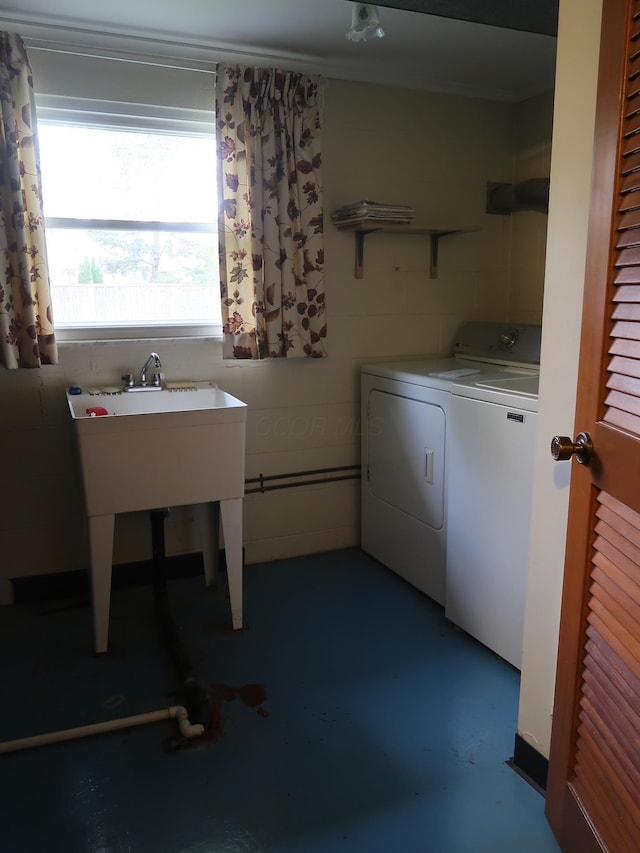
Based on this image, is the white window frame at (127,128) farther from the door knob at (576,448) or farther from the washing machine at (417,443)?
the door knob at (576,448)

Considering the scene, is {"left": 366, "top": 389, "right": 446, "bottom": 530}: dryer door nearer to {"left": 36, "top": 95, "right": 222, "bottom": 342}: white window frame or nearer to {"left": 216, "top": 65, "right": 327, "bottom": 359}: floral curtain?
{"left": 216, "top": 65, "right": 327, "bottom": 359}: floral curtain

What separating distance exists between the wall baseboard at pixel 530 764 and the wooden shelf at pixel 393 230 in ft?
7.09

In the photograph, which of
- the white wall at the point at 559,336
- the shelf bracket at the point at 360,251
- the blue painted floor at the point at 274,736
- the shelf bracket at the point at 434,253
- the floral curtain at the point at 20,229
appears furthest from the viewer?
the shelf bracket at the point at 434,253

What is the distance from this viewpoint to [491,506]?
2.32m

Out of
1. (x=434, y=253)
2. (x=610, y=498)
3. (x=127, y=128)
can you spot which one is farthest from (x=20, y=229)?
(x=610, y=498)

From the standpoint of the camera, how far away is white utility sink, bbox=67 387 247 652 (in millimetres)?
2242

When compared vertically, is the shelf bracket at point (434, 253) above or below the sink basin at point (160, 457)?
above

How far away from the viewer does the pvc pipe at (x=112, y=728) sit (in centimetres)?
189

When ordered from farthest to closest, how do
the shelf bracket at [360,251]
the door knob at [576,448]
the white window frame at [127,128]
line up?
the shelf bracket at [360,251], the white window frame at [127,128], the door knob at [576,448]

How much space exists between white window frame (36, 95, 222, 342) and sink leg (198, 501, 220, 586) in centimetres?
79

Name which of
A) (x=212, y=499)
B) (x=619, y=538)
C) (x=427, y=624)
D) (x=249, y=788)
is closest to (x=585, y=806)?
(x=619, y=538)

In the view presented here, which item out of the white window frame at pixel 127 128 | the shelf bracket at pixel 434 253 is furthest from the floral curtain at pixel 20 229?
the shelf bracket at pixel 434 253

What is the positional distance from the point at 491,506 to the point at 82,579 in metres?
1.82

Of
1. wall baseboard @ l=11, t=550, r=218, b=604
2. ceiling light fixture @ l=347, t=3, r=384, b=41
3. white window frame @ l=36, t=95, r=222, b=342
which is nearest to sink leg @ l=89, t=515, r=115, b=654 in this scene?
wall baseboard @ l=11, t=550, r=218, b=604
